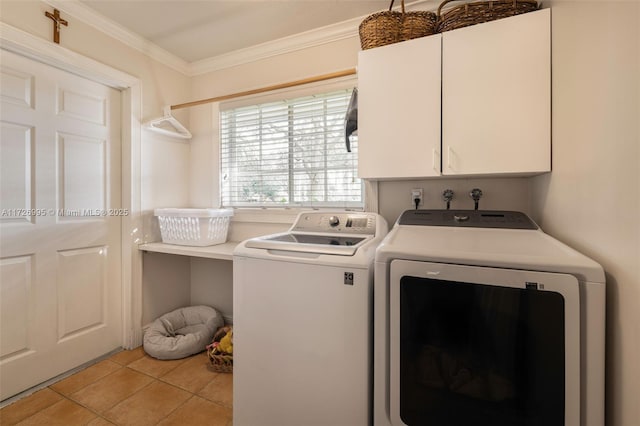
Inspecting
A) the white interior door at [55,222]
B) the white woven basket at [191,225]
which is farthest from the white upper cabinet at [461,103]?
the white interior door at [55,222]

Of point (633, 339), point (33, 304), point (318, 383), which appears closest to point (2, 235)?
point (33, 304)

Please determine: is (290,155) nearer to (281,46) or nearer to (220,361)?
(281,46)

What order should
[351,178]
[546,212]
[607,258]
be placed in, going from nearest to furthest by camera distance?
[607,258] < [546,212] < [351,178]

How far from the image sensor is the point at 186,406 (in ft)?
5.49

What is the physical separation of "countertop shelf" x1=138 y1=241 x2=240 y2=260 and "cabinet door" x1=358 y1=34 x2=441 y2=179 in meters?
1.08

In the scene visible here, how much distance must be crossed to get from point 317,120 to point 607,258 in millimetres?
1819

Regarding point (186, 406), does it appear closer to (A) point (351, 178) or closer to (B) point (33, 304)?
(B) point (33, 304)

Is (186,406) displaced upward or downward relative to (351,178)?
downward

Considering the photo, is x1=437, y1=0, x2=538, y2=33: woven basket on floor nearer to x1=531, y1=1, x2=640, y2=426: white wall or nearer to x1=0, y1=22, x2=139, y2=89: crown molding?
x1=531, y1=1, x2=640, y2=426: white wall

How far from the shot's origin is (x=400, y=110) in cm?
152

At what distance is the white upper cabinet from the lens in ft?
4.21

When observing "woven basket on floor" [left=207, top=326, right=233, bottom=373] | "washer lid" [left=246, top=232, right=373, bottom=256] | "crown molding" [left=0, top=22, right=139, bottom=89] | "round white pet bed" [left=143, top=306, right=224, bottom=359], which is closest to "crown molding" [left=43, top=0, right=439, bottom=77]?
"crown molding" [left=0, top=22, right=139, bottom=89]

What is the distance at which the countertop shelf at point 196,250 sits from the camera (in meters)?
1.96

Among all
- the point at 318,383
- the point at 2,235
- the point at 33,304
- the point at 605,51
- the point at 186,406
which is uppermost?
the point at 605,51
